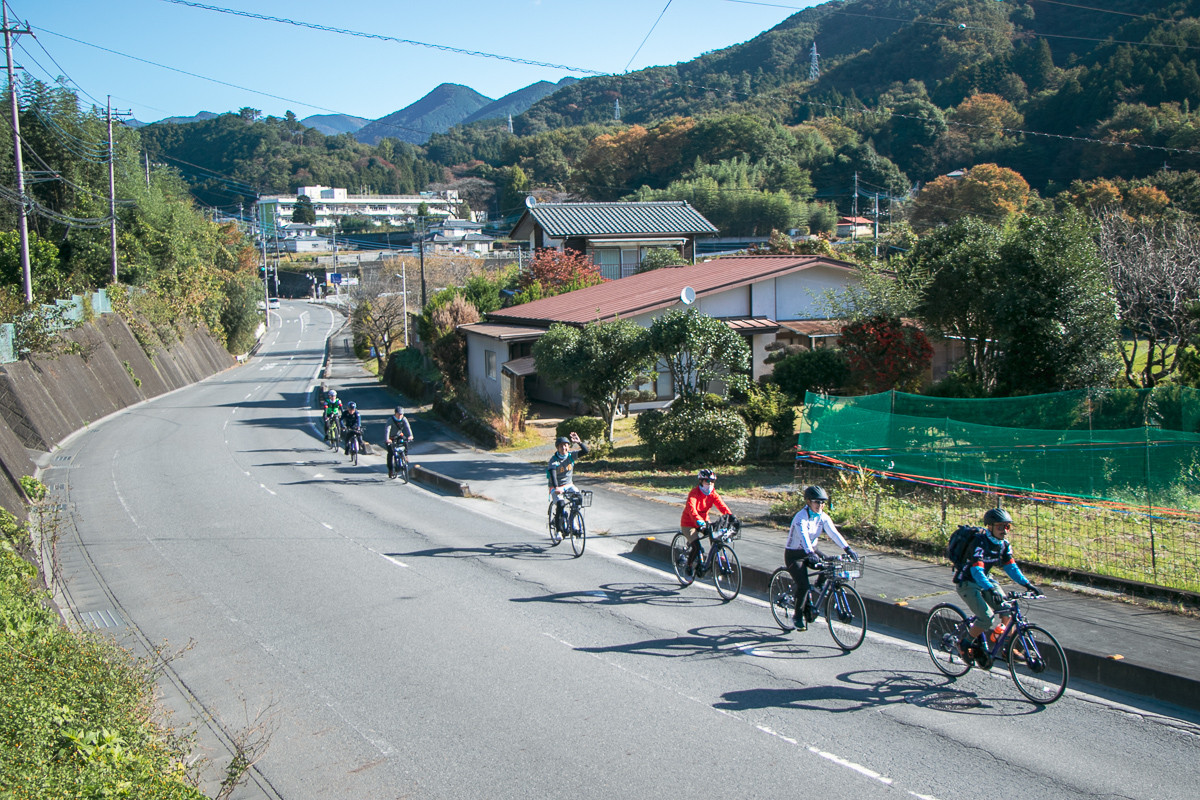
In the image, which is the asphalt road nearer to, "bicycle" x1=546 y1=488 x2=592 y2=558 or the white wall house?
"bicycle" x1=546 y1=488 x2=592 y2=558

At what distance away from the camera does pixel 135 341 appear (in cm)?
4394

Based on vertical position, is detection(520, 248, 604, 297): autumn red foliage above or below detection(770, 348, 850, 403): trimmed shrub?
above

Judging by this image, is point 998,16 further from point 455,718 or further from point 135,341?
point 455,718

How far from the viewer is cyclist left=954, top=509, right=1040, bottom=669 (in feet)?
25.0

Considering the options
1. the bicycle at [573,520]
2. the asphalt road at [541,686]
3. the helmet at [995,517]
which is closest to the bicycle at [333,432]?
the asphalt road at [541,686]

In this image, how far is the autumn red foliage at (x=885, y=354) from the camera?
2038 centimetres

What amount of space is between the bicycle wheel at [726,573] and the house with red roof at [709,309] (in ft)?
51.1

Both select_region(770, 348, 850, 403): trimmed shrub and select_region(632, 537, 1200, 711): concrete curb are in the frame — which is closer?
select_region(632, 537, 1200, 711): concrete curb

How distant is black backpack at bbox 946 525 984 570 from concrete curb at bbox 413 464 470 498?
41.3 ft

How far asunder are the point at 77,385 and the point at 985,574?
3302 centimetres

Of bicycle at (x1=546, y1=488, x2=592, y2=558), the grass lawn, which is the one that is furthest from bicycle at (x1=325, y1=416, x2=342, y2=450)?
→ bicycle at (x1=546, y1=488, x2=592, y2=558)

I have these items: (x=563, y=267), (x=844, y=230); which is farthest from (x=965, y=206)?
(x=563, y=267)

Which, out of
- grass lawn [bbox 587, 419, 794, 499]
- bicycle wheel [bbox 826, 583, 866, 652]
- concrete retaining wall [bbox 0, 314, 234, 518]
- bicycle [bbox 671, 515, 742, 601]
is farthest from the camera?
concrete retaining wall [bbox 0, 314, 234, 518]

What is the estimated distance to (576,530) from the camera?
1345 cm
